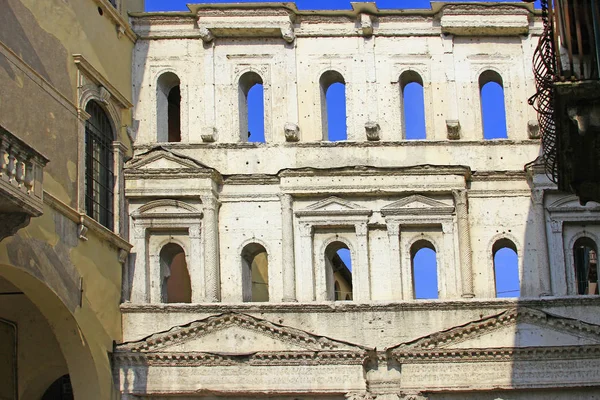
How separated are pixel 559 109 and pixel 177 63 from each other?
1204 cm

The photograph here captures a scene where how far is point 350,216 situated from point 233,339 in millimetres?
3286

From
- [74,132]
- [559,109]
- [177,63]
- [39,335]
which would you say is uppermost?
[177,63]

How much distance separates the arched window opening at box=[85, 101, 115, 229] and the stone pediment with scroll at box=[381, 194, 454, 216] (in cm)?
522

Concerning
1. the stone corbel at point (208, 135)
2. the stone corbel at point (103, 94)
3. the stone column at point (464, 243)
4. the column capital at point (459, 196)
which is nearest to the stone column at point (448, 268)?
the stone column at point (464, 243)

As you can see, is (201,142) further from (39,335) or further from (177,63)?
(39,335)

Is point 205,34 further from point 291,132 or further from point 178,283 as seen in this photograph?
point 178,283

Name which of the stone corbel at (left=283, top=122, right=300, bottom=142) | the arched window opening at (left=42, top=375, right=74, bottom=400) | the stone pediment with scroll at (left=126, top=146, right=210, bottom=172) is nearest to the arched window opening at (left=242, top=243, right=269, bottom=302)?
the stone pediment with scroll at (left=126, top=146, right=210, bottom=172)

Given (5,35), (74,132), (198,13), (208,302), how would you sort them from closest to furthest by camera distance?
(5,35) → (74,132) → (208,302) → (198,13)

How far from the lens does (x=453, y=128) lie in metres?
26.5

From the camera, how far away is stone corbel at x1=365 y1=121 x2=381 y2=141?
86.6 feet

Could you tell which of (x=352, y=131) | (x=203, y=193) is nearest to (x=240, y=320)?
(x=203, y=193)

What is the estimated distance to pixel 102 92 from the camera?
25.0 meters

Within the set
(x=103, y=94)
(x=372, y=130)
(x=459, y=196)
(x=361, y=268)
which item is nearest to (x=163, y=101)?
(x=103, y=94)

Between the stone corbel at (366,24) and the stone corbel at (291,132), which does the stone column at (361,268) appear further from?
the stone corbel at (366,24)
